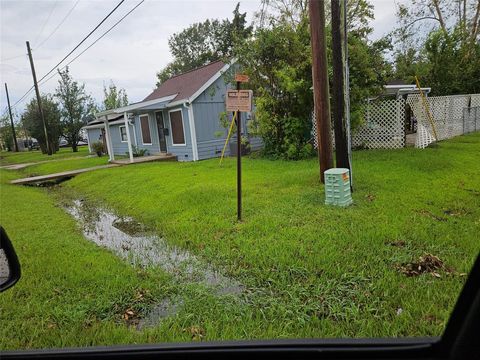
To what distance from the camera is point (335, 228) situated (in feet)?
15.0

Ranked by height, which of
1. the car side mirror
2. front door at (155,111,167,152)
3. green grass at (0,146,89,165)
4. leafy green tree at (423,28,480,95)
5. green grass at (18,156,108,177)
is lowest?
green grass at (18,156,108,177)

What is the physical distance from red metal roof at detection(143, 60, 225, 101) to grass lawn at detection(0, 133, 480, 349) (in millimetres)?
8650

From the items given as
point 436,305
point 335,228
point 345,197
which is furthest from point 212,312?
point 345,197

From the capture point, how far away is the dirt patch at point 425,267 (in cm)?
321

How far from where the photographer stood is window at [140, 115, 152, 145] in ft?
59.7

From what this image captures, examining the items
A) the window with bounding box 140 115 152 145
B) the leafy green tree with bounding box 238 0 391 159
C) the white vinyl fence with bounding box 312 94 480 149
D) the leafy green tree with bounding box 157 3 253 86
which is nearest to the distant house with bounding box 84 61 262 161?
the window with bounding box 140 115 152 145

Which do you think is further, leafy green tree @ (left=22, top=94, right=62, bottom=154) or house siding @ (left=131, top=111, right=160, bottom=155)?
leafy green tree @ (left=22, top=94, right=62, bottom=154)

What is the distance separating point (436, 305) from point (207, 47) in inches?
1824

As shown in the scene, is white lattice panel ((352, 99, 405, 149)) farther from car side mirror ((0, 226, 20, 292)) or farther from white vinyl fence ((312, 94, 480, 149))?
car side mirror ((0, 226, 20, 292))

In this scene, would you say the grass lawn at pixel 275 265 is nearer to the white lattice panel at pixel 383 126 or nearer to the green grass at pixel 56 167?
the white lattice panel at pixel 383 126

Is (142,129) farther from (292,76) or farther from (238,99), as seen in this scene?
(238,99)

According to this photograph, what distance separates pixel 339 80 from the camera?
6.19 meters

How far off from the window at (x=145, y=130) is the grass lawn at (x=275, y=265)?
11.2 metres

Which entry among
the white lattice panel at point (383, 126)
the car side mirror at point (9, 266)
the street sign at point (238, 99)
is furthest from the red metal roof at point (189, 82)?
the car side mirror at point (9, 266)
